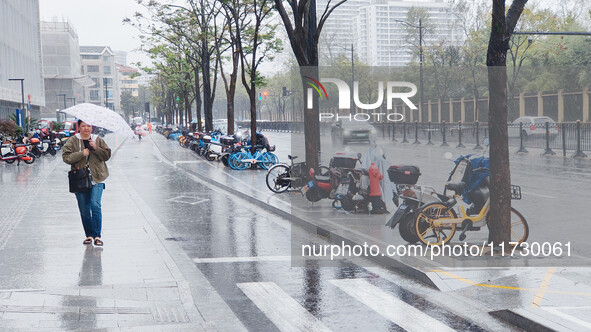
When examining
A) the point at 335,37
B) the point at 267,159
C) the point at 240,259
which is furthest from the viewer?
the point at 335,37


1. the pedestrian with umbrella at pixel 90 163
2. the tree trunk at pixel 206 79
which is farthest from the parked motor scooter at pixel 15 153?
the pedestrian with umbrella at pixel 90 163

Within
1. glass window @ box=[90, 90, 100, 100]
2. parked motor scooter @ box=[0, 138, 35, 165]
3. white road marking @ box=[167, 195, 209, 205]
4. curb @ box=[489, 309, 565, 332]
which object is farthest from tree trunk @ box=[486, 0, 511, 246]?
glass window @ box=[90, 90, 100, 100]

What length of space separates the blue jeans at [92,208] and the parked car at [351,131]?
402 centimetres

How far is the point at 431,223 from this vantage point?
982 cm

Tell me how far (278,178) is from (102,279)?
942cm

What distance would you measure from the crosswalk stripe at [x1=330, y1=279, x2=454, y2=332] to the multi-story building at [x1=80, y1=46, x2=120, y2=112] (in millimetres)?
164789

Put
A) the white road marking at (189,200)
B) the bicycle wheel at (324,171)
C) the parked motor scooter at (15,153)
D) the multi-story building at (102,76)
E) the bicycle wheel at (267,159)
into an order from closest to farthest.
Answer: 1. the bicycle wheel at (324,171)
2. the white road marking at (189,200)
3. the bicycle wheel at (267,159)
4. the parked motor scooter at (15,153)
5. the multi-story building at (102,76)

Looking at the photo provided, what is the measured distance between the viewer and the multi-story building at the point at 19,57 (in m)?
67.6

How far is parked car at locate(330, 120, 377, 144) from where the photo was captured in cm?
1186

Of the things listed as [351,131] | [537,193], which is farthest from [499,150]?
[537,193]

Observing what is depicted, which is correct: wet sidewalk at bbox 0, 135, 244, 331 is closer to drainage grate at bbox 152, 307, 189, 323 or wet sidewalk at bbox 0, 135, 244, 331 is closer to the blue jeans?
drainage grate at bbox 152, 307, 189, 323

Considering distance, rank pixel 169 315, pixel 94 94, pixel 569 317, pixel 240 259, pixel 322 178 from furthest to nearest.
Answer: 1. pixel 94 94
2. pixel 322 178
3. pixel 240 259
4. pixel 169 315
5. pixel 569 317

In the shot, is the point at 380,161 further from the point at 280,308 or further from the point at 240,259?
the point at 280,308

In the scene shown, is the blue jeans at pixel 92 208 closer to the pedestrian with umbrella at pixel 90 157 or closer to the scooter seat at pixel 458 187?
the pedestrian with umbrella at pixel 90 157
